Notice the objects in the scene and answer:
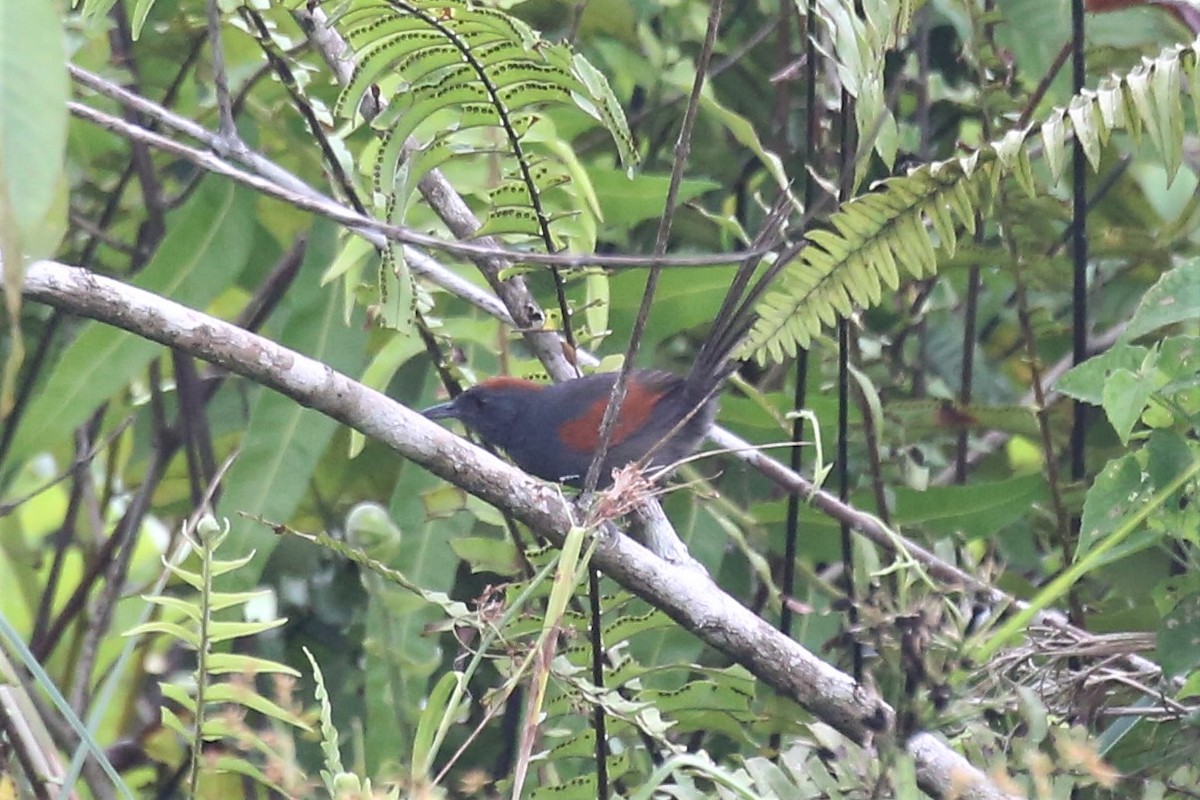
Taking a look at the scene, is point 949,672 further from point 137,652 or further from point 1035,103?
point 137,652

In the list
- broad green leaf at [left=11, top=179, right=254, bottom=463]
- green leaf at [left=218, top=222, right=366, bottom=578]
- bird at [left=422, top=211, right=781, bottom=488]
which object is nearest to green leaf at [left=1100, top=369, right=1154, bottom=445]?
bird at [left=422, top=211, right=781, bottom=488]

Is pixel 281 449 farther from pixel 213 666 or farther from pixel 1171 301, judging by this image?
pixel 1171 301

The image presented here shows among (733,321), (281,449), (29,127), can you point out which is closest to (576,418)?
(733,321)

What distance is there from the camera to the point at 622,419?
417cm

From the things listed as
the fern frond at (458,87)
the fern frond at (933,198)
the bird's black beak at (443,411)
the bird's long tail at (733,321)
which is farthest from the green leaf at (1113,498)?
the bird's black beak at (443,411)

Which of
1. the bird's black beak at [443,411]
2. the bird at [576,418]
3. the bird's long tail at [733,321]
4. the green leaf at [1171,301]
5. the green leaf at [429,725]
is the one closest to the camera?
the green leaf at [429,725]

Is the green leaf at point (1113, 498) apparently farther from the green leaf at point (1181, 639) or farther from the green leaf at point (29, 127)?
the green leaf at point (29, 127)

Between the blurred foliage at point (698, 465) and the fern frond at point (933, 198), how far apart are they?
0.10 ft

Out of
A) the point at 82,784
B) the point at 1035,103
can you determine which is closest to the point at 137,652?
the point at 82,784

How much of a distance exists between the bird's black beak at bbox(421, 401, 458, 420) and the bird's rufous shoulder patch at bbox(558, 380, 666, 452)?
0.35 meters

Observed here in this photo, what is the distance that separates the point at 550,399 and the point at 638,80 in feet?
2.96

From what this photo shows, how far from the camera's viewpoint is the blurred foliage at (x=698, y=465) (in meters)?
2.03

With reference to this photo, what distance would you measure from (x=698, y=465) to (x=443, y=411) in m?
0.76

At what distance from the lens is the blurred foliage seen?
2031mm
